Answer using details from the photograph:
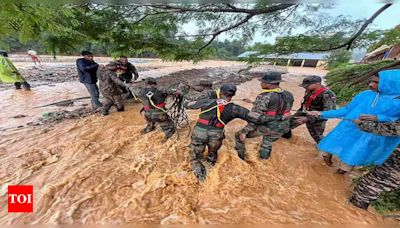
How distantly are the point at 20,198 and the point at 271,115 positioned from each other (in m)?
3.64

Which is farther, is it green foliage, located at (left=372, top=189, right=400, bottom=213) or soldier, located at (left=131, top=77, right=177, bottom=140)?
soldier, located at (left=131, top=77, right=177, bottom=140)

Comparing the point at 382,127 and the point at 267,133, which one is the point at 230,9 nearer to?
the point at 267,133

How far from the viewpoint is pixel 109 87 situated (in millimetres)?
6035

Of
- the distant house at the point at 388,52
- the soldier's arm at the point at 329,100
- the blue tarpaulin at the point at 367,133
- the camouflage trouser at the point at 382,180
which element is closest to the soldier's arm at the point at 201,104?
A: the blue tarpaulin at the point at 367,133

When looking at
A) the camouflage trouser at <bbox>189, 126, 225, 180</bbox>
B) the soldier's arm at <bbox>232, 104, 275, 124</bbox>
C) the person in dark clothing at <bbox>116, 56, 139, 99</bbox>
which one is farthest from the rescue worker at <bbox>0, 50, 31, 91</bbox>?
the soldier's arm at <bbox>232, 104, 275, 124</bbox>

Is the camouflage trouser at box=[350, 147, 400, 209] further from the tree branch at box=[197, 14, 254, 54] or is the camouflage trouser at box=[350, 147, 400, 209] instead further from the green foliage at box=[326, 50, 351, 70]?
the green foliage at box=[326, 50, 351, 70]

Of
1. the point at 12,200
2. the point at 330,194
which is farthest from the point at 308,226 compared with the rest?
the point at 12,200

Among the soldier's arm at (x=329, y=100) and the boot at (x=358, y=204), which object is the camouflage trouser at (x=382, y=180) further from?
the soldier's arm at (x=329, y=100)

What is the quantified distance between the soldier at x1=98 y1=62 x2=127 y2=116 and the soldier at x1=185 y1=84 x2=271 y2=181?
2930 millimetres

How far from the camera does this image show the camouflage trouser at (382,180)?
2.47 metres

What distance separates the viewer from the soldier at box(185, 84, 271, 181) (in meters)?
3.32

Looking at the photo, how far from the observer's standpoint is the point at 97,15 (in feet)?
17.0

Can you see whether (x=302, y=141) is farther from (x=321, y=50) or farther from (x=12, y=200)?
(x=12, y=200)

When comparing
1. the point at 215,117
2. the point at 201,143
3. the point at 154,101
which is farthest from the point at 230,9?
the point at 201,143
